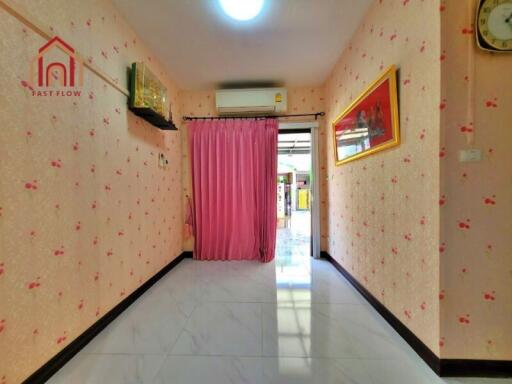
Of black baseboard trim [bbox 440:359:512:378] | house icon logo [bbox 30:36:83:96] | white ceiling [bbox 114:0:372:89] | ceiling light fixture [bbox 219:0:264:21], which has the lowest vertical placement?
black baseboard trim [bbox 440:359:512:378]

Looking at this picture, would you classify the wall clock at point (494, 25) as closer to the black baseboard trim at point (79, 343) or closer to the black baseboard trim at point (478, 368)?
the black baseboard trim at point (478, 368)

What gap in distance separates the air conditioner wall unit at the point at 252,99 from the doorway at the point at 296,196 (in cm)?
35

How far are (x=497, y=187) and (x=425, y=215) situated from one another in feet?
1.10

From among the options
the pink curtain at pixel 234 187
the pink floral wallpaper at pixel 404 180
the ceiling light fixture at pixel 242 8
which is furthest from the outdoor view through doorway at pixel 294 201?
the ceiling light fixture at pixel 242 8

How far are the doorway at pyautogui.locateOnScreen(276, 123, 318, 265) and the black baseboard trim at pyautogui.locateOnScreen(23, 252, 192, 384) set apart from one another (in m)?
1.83

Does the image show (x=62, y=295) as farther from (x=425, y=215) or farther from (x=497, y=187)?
(x=497, y=187)

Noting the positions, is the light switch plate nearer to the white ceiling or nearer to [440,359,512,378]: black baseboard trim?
[440,359,512,378]: black baseboard trim

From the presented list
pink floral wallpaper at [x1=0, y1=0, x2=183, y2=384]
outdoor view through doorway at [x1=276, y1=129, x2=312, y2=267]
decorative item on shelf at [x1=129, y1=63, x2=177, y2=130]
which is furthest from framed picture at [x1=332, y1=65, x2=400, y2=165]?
pink floral wallpaper at [x1=0, y1=0, x2=183, y2=384]

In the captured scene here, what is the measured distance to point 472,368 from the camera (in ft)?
3.78

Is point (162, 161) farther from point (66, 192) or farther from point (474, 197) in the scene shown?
point (474, 197)

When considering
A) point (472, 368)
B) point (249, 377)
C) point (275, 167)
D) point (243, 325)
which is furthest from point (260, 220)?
point (472, 368)

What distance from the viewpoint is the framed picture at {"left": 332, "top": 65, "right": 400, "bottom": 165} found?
1497 mm

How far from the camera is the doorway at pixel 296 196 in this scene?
320cm

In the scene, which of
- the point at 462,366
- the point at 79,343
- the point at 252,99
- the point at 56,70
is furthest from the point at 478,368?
the point at 252,99
